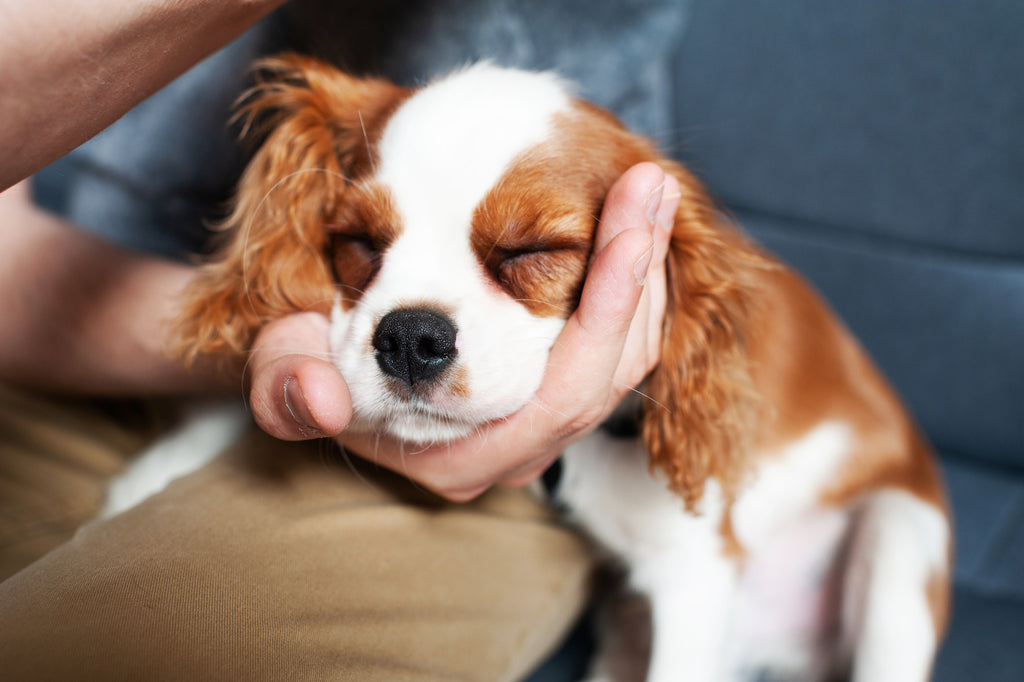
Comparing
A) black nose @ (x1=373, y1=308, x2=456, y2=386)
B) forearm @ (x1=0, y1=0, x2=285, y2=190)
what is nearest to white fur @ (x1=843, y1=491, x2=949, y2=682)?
black nose @ (x1=373, y1=308, x2=456, y2=386)

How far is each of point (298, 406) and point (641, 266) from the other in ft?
1.48

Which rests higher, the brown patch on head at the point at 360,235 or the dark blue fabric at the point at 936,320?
the brown patch on head at the point at 360,235

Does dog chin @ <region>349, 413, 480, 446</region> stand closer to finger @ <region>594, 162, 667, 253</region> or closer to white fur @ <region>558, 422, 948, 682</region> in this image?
finger @ <region>594, 162, 667, 253</region>

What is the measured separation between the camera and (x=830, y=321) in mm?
1669

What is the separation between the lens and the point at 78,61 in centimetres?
75

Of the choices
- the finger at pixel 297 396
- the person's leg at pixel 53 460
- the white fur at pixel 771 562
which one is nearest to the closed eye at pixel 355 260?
the finger at pixel 297 396

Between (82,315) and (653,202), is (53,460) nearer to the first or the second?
(82,315)

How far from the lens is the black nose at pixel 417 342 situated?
0.98 meters

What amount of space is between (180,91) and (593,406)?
1.04 m

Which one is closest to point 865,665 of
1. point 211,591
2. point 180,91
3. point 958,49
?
point 211,591

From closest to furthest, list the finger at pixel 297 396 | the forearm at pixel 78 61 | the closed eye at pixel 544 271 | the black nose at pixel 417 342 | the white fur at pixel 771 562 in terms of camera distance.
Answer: the forearm at pixel 78 61
the finger at pixel 297 396
the black nose at pixel 417 342
the closed eye at pixel 544 271
the white fur at pixel 771 562

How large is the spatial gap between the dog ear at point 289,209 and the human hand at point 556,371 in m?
0.09

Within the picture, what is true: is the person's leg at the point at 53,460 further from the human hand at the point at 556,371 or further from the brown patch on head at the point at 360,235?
the brown patch on head at the point at 360,235

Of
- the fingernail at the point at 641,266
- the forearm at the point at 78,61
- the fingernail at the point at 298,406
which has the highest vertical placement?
the forearm at the point at 78,61
